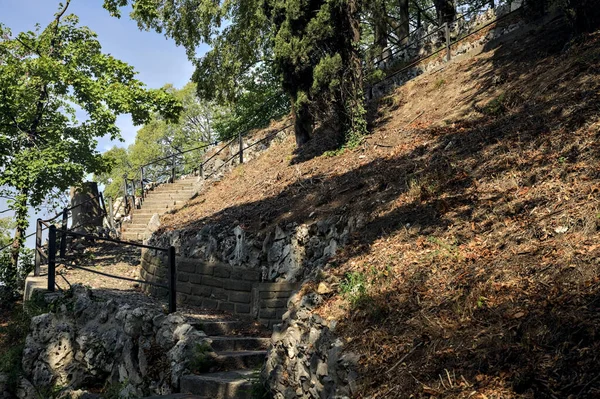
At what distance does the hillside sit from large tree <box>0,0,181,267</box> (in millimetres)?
5363

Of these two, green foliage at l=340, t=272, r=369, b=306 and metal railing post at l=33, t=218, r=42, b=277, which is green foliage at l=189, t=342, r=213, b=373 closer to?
green foliage at l=340, t=272, r=369, b=306

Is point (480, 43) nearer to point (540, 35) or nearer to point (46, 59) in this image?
point (540, 35)

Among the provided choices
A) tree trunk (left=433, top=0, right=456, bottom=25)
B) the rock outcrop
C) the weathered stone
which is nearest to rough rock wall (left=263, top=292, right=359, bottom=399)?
the rock outcrop

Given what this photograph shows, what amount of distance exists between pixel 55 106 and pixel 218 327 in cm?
1001

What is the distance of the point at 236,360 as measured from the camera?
6.76 m

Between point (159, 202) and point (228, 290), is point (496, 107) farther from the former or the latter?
point (159, 202)

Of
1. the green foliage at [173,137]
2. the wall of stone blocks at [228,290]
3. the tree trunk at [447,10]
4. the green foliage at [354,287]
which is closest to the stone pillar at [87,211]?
the wall of stone blocks at [228,290]

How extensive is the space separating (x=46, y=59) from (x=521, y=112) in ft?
37.1

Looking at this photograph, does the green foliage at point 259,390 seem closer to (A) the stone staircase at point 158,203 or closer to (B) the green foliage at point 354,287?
(B) the green foliage at point 354,287

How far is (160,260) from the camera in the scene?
453 inches

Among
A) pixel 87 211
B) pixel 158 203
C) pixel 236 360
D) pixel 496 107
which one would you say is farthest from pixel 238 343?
pixel 158 203

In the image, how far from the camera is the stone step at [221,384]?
574 centimetres

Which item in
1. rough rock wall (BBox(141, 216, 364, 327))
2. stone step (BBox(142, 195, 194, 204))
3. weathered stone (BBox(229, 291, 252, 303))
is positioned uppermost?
stone step (BBox(142, 195, 194, 204))

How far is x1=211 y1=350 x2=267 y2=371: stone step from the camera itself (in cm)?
666
